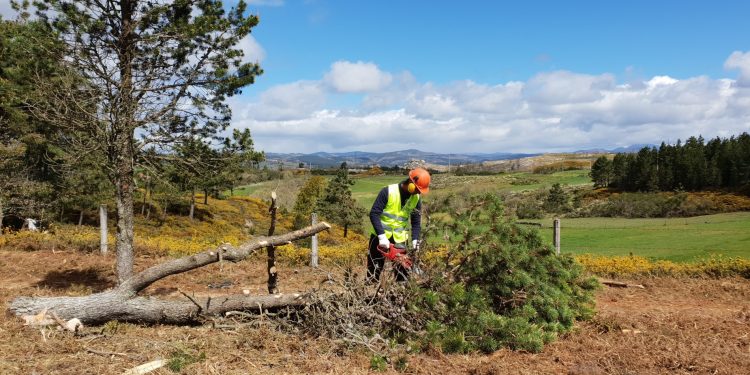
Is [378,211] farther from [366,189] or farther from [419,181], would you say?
[366,189]

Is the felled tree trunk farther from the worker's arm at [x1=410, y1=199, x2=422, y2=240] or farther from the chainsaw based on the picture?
the worker's arm at [x1=410, y1=199, x2=422, y2=240]

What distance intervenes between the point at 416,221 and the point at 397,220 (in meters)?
0.31

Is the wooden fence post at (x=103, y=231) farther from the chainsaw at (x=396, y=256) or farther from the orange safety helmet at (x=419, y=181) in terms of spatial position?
the orange safety helmet at (x=419, y=181)

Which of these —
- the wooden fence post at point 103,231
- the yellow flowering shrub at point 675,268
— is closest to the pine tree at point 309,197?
the wooden fence post at point 103,231

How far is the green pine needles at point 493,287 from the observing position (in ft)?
18.6

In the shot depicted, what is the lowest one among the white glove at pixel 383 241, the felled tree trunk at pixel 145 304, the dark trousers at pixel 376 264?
the felled tree trunk at pixel 145 304

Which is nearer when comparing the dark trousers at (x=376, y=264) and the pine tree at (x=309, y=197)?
the dark trousers at (x=376, y=264)

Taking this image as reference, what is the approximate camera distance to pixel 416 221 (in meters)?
6.71

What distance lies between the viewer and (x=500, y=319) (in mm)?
5691

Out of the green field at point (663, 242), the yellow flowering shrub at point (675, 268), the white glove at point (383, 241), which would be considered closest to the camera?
the white glove at point (383, 241)

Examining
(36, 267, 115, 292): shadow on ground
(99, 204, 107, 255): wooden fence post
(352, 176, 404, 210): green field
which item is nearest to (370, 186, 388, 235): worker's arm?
(36, 267, 115, 292): shadow on ground

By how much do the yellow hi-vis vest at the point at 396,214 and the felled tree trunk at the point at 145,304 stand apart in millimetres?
824

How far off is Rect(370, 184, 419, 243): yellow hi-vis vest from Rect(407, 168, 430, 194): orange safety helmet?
15 cm

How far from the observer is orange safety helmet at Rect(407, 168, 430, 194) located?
6.38m
